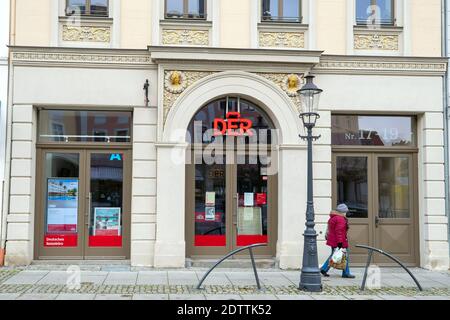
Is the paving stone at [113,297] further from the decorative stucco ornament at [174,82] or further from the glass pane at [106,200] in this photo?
the decorative stucco ornament at [174,82]

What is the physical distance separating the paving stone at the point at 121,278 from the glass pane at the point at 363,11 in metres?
8.26

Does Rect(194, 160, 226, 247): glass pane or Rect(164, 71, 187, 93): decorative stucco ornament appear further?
Rect(194, 160, 226, 247): glass pane

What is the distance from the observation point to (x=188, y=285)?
11.3 meters

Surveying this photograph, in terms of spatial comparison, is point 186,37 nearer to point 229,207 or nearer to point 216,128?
point 216,128

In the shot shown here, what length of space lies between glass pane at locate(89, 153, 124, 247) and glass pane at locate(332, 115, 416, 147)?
17.7 ft

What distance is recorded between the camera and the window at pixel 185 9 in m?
13.9

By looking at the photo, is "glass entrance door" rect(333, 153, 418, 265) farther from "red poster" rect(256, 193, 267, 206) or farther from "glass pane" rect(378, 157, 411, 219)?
"red poster" rect(256, 193, 267, 206)

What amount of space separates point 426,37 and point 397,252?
5.39 m

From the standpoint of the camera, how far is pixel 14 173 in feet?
43.3

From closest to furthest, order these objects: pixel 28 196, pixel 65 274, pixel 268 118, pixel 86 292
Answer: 1. pixel 86 292
2. pixel 65 274
3. pixel 28 196
4. pixel 268 118

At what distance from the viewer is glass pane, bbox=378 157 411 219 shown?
14.3m

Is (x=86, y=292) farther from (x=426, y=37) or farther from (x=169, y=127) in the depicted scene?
(x=426, y=37)

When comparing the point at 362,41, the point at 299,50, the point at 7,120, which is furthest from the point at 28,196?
the point at 362,41

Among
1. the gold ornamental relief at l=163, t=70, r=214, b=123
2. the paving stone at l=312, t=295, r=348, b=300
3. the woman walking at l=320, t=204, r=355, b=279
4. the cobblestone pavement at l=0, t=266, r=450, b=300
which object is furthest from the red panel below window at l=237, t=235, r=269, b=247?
the paving stone at l=312, t=295, r=348, b=300
